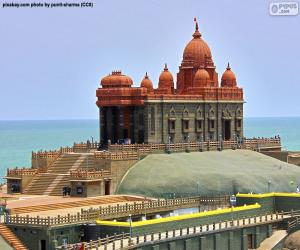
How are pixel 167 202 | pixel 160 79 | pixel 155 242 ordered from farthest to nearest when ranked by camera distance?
pixel 160 79 < pixel 167 202 < pixel 155 242

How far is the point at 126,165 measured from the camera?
100688 millimetres

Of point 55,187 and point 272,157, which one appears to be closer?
point 55,187

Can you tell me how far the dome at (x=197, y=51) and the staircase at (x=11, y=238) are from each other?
40565 mm

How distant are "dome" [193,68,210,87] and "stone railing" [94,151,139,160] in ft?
48.4

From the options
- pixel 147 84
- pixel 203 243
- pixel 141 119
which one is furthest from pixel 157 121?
pixel 203 243

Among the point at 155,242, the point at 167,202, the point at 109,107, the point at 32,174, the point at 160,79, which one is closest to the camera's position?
the point at 155,242

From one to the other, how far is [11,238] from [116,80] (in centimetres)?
2991

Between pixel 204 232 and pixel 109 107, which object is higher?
pixel 109 107

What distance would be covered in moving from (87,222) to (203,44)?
39.2 metres

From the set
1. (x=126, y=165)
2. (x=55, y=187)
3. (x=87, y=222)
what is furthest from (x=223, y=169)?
(x=87, y=222)

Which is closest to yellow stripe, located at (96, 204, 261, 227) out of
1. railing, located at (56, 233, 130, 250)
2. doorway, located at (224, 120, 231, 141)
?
railing, located at (56, 233, 130, 250)

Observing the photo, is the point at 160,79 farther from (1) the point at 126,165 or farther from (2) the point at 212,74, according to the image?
(1) the point at 126,165

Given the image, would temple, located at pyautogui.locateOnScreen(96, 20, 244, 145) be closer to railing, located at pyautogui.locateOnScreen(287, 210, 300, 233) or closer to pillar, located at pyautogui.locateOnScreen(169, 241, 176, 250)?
railing, located at pyautogui.locateOnScreen(287, 210, 300, 233)

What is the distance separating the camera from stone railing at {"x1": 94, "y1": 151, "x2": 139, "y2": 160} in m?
99.5
